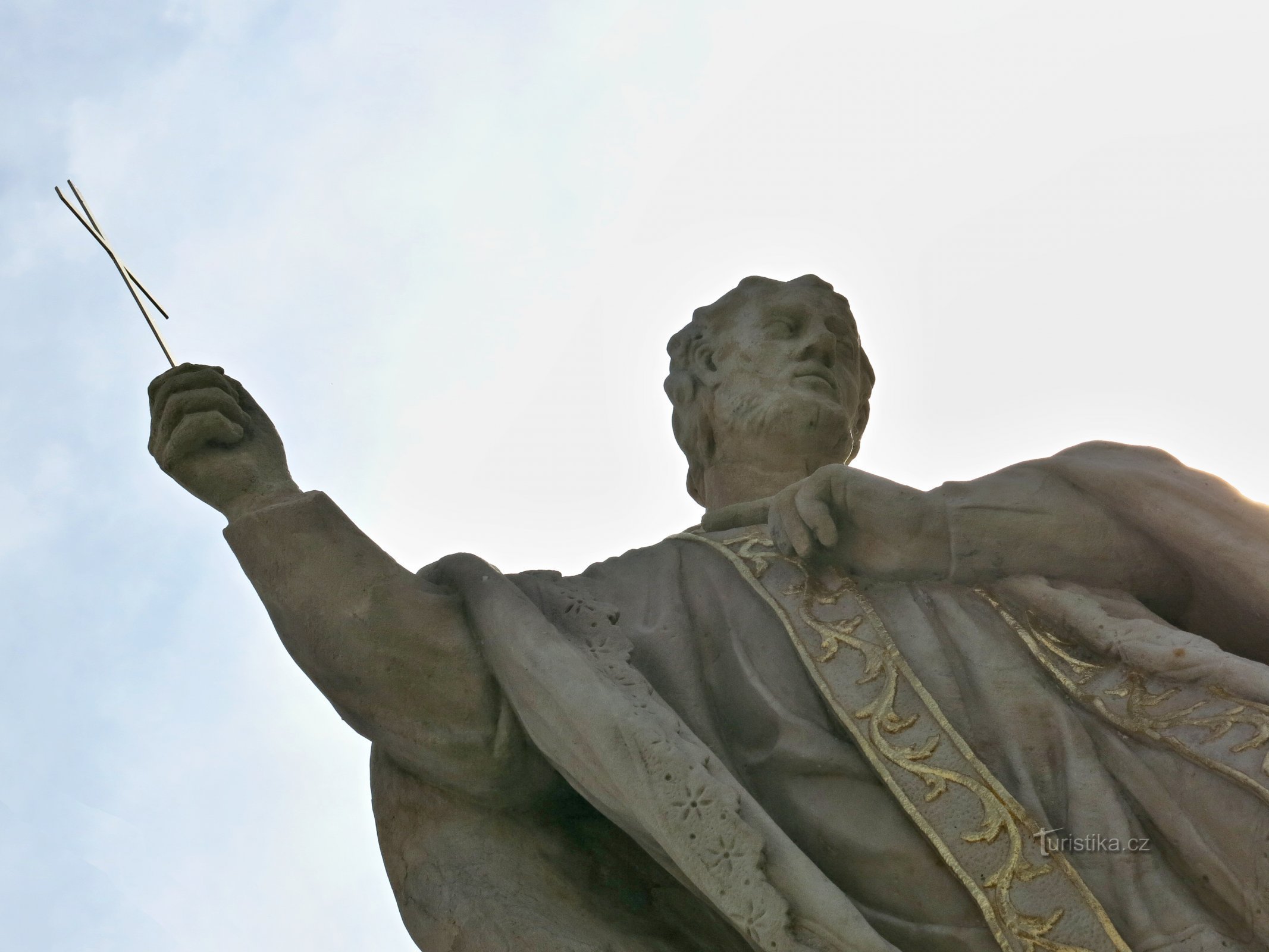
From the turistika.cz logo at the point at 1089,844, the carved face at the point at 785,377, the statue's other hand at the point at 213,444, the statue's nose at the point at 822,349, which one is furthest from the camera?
the statue's nose at the point at 822,349

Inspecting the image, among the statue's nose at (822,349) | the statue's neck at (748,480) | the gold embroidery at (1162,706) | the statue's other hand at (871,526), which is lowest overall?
the gold embroidery at (1162,706)

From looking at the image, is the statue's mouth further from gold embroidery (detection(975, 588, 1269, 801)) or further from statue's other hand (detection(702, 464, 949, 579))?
gold embroidery (detection(975, 588, 1269, 801))

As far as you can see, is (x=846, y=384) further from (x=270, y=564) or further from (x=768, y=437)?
(x=270, y=564)

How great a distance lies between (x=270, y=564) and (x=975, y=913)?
6.15 ft

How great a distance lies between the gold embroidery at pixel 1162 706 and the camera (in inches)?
166

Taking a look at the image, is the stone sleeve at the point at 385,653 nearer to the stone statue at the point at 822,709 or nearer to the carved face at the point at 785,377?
the stone statue at the point at 822,709

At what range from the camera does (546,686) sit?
4488mm

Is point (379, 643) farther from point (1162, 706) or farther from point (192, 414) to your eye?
point (1162, 706)

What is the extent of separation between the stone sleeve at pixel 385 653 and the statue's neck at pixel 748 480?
1.48 m

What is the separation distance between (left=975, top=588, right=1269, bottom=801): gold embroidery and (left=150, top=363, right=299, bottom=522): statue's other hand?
1.93 m

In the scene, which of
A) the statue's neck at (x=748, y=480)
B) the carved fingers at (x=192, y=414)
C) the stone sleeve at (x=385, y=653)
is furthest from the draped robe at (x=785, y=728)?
the statue's neck at (x=748, y=480)

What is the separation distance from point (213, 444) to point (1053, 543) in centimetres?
217

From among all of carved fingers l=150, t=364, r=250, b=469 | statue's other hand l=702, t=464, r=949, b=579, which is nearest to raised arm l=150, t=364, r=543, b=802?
carved fingers l=150, t=364, r=250, b=469

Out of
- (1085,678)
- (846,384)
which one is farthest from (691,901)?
(846,384)
